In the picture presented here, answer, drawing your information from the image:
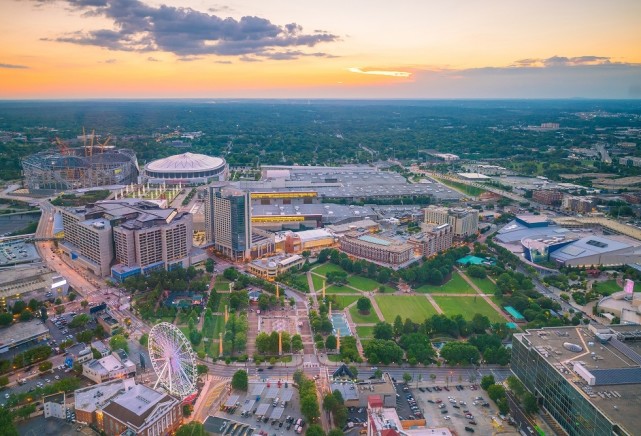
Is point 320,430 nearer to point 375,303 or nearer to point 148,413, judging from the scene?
point 148,413

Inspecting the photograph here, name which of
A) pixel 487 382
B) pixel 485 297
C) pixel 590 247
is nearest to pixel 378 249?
pixel 485 297

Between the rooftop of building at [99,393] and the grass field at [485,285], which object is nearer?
the rooftop of building at [99,393]

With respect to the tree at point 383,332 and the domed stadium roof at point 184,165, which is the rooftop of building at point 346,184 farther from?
the tree at point 383,332

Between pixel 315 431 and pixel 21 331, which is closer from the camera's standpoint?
pixel 315 431

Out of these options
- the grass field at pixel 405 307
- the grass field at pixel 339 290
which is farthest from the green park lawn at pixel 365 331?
the grass field at pixel 339 290

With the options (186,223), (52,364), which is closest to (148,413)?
(52,364)

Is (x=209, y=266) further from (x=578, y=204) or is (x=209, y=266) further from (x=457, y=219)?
(x=578, y=204)

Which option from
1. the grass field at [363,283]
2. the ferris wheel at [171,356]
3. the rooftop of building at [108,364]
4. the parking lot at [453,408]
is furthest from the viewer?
the grass field at [363,283]
